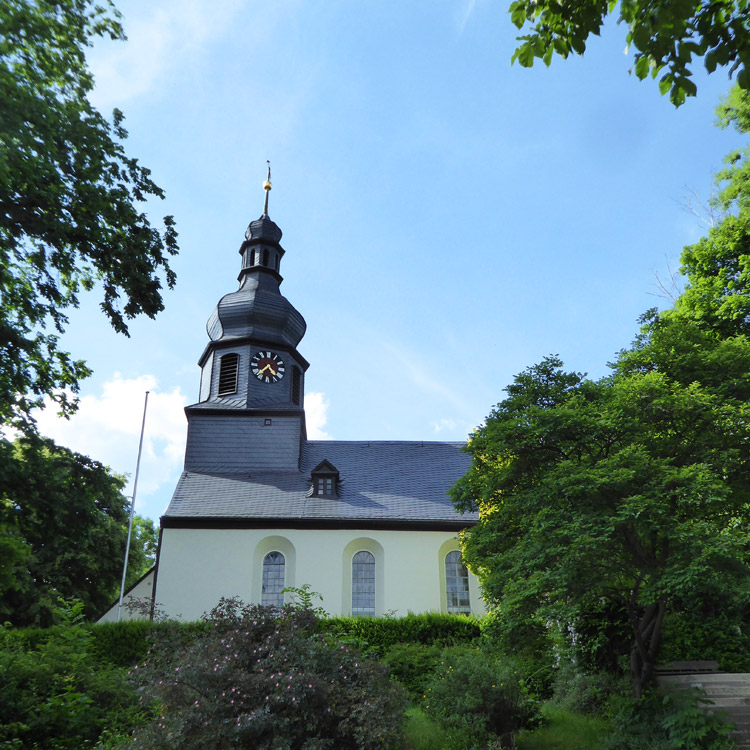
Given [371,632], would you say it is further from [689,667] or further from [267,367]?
[267,367]

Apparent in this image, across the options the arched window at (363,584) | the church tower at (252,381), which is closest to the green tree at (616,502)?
the arched window at (363,584)

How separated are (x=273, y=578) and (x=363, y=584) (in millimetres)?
3030

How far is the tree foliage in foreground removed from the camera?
10695 millimetres

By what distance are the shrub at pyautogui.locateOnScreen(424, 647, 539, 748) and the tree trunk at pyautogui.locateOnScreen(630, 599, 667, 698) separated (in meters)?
2.12

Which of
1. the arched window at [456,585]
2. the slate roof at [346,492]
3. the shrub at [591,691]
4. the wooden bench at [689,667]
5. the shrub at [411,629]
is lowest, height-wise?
the shrub at [591,691]

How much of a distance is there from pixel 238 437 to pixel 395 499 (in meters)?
6.52

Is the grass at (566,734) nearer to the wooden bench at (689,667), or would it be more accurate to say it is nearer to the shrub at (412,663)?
the wooden bench at (689,667)

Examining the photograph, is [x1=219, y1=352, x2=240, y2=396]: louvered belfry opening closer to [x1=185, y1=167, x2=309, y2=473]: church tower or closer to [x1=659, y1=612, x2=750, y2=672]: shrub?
[x1=185, y1=167, x2=309, y2=473]: church tower

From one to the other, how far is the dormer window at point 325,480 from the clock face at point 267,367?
485 cm

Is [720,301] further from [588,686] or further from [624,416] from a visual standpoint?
[588,686]

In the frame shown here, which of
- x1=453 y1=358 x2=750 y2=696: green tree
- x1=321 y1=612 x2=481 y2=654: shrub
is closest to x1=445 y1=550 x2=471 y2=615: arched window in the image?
x1=321 y1=612 x2=481 y2=654: shrub

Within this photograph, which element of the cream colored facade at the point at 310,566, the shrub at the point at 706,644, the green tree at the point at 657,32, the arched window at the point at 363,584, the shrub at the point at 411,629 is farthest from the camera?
the arched window at the point at 363,584

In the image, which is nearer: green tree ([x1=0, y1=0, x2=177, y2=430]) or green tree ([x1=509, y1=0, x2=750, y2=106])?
green tree ([x1=509, y1=0, x2=750, y2=106])

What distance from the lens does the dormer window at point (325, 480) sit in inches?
996
